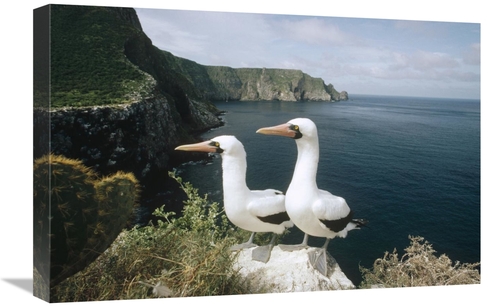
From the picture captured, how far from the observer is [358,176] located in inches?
328

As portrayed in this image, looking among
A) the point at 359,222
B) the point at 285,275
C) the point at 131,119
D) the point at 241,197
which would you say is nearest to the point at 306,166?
the point at 241,197

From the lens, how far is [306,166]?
22.8 ft

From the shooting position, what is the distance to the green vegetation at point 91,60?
21.1ft

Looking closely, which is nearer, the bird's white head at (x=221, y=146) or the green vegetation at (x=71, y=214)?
the green vegetation at (x=71, y=214)

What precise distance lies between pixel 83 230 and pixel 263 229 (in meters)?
2.47

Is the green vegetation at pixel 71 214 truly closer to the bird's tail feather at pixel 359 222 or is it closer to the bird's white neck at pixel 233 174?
the bird's white neck at pixel 233 174

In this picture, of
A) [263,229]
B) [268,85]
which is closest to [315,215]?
[263,229]

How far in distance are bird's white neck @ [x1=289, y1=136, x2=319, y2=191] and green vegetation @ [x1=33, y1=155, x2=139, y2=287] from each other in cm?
224

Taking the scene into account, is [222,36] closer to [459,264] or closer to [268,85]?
[268,85]

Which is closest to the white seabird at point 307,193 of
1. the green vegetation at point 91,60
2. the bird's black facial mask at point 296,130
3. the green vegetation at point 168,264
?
the bird's black facial mask at point 296,130

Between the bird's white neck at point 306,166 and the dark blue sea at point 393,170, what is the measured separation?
2.59ft

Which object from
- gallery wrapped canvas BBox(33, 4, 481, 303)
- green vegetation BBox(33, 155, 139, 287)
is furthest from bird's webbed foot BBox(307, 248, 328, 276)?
green vegetation BBox(33, 155, 139, 287)

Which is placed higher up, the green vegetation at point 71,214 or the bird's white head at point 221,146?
the bird's white head at point 221,146

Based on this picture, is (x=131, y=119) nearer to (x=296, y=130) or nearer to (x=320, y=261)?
(x=296, y=130)
